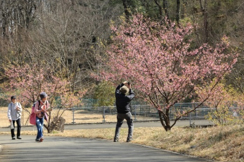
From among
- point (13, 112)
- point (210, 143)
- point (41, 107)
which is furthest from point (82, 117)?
point (210, 143)

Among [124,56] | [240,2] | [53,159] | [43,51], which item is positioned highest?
[240,2]

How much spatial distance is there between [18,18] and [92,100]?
1920 centimetres

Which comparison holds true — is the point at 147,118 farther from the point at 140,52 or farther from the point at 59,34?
the point at 140,52

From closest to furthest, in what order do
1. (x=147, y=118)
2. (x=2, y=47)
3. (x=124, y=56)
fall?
(x=124, y=56)
(x=147, y=118)
(x=2, y=47)

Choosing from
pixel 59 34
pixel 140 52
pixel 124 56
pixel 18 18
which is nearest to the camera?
pixel 140 52

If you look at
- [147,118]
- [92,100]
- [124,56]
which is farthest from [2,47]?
[124,56]

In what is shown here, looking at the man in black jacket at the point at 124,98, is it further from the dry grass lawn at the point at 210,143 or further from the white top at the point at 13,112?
the white top at the point at 13,112

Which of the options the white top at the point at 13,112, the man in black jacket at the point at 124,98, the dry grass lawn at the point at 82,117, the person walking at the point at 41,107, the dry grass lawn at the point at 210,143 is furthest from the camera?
the dry grass lawn at the point at 82,117

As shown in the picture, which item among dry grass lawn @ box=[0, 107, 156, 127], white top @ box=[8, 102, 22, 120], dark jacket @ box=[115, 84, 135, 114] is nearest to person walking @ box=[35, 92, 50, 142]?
dark jacket @ box=[115, 84, 135, 114]

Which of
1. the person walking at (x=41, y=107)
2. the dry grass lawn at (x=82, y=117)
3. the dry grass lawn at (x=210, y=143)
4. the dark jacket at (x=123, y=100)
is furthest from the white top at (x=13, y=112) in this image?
the dry grass lawn at (x=82, y=117)

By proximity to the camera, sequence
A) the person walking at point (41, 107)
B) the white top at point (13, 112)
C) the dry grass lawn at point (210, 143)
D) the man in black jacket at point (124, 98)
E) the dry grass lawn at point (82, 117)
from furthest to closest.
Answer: the dry grass lawn at point (82, 117), the white top at point (13, 112), the man in black jacket at point (124, 98), the person walking at point (41, 107), the dry grass lawn at point (210, 143)

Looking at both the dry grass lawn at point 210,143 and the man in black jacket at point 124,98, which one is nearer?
the dry grass lawn at point 210,143

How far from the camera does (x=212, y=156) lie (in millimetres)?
11664

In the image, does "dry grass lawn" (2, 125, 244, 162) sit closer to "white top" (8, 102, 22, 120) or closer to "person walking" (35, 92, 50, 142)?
"person walking" (35, 92, 50, 142)
